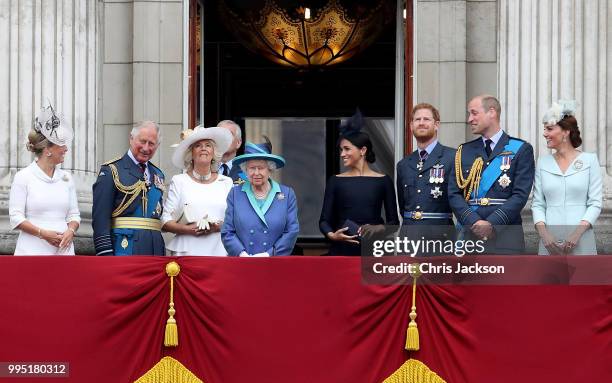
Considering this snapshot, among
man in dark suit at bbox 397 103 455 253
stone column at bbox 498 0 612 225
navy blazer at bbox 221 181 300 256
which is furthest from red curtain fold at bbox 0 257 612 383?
stone column at bbox 498 0 612 225

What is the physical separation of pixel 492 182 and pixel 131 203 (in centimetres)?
294

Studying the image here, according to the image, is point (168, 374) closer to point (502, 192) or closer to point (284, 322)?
point (284, 322)

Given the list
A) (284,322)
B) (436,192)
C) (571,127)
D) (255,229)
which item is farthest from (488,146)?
(284,322)

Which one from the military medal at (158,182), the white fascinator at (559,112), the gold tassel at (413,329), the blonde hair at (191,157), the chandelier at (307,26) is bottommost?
the gold tassel at (413,329)

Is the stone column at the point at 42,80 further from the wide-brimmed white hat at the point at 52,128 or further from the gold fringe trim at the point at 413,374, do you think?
the gold fringe trim at the point at 413,374

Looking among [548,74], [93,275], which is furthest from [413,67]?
[93,275]

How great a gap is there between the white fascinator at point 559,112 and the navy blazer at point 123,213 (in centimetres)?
328

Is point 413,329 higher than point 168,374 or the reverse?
higher

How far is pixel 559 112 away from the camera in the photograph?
1159cm

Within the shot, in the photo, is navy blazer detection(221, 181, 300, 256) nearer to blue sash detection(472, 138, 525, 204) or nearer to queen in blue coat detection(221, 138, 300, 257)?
queen in blue coat detection(221, 138, 300, 257)

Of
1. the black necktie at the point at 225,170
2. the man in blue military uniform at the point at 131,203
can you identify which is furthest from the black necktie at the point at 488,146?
the man in blue military uniform at the point at 131,203

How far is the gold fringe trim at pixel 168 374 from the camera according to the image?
10.6 meters

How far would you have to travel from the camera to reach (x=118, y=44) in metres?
14.8

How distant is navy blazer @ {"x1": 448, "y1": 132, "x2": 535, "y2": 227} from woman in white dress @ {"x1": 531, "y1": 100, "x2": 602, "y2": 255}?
0.81 ft
